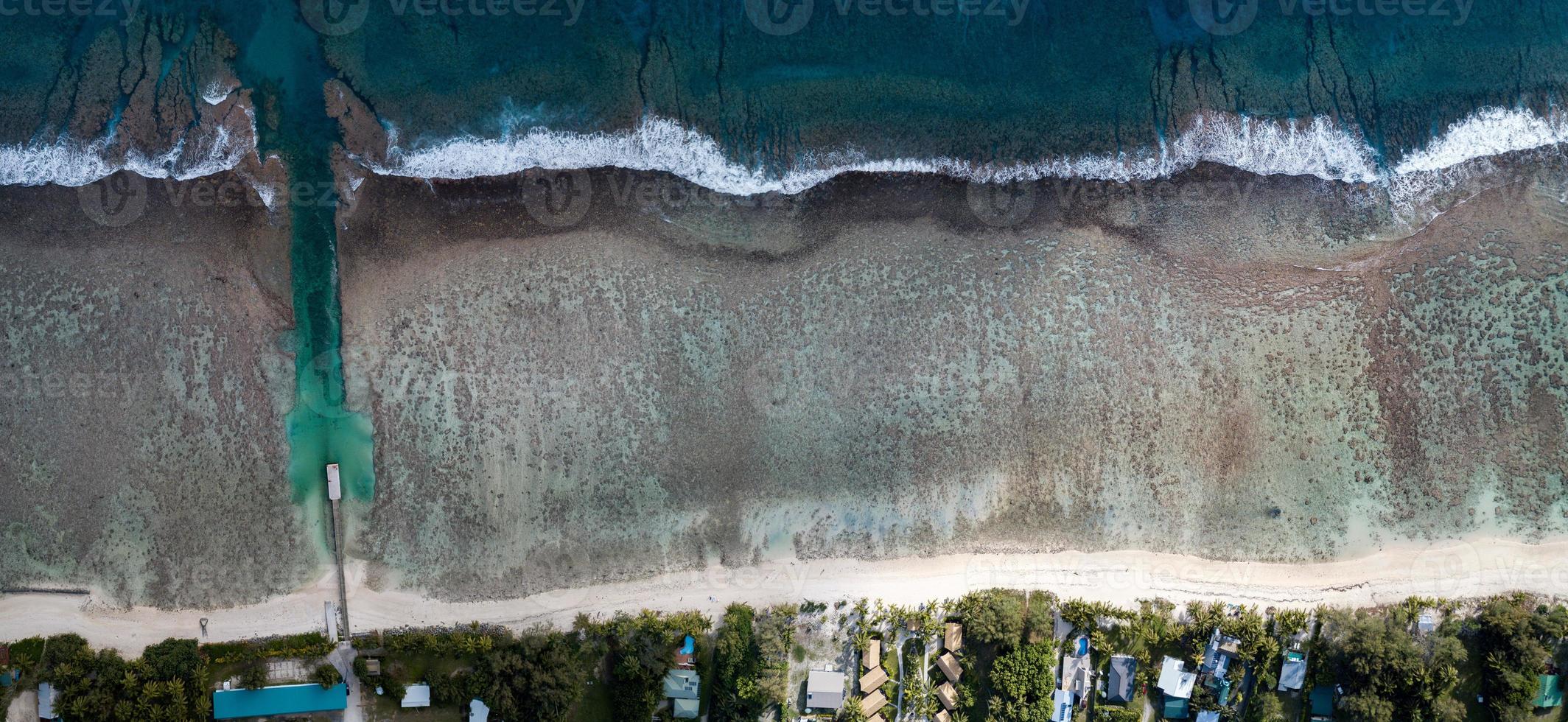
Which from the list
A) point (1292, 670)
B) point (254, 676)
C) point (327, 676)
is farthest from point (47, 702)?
point (1292, 670)

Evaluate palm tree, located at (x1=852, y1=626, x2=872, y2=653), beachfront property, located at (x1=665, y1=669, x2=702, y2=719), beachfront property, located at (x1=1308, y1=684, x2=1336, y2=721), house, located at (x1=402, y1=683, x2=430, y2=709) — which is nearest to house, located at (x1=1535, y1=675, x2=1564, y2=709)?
beachfront property, located at (x1=1308, y1=684, x2=1336, y2=721)

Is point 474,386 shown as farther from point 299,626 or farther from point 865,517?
point 865,517

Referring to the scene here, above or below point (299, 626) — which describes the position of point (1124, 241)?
above

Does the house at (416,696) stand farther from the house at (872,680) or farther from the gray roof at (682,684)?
the house at (872,680)

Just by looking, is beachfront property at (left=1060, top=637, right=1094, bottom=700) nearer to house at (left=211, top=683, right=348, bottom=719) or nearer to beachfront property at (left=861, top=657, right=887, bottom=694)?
beachfront property at (left=861, top=657, right=887, bottom=694)

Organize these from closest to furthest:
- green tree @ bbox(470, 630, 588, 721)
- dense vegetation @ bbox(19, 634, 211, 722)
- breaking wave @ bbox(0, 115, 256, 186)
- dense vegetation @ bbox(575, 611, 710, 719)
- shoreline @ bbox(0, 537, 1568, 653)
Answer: dense vegetation @ bbox(19, 634, 211, 722), green tree @ bbox(470, 630, 588, 721), dense vegetation @ bbox(575, 611, 710, 719), shoreline @ bbox(0, 537, 1568, 653), breaking wave @ bbox(0, 115, 256, 186)

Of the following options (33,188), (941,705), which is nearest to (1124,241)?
(941,705)

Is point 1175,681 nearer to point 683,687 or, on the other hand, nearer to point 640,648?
point 683,687
